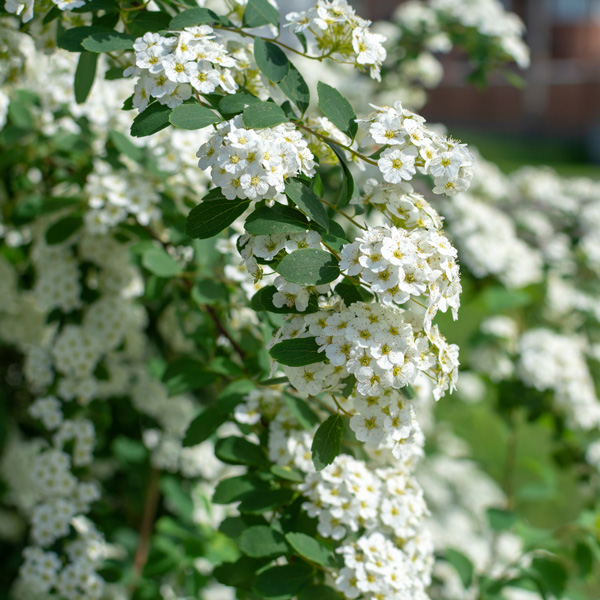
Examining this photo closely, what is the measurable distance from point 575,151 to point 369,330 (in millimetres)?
14834

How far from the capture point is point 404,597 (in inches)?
54.9

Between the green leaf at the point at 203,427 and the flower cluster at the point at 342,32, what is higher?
the flower cluster at the point at 342,32

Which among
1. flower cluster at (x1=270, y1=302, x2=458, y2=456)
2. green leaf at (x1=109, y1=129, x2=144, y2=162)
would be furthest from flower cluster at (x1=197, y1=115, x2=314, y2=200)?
green leaf at (x1=109, y1=129, x2=144, y2=162)

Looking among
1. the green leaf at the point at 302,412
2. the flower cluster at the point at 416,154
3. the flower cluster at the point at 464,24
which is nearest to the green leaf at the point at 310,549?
the green leaf at the point at 302,412

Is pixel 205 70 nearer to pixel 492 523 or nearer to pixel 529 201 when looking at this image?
pixel 492 523

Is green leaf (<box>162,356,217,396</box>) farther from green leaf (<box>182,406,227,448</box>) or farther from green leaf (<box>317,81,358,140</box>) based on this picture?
green leaf (<box>317,81,358,140</box>)

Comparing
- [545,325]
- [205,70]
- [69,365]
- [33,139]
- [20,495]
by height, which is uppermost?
[205,70]

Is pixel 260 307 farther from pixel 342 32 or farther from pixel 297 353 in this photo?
pixel 342 32

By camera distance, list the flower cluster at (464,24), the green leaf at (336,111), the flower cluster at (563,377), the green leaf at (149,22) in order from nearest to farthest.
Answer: the green leaf at (336,111), the green leaf at (149,22), the flower cluster at (563,377), the flower cluster at (464,24)

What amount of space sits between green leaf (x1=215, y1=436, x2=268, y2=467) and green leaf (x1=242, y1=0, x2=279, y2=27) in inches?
34.3

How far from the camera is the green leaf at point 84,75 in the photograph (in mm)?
1603

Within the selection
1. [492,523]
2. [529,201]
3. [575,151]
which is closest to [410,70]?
[529,201]

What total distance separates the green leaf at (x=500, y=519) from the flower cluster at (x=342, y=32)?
157 cm

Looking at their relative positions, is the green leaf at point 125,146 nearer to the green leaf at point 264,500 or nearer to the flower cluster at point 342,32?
the flower cluster at point 342,32
